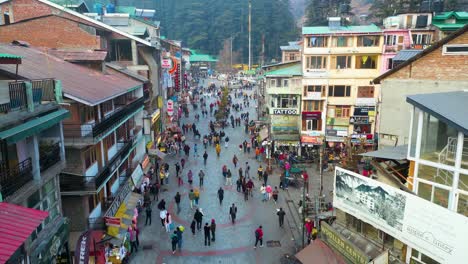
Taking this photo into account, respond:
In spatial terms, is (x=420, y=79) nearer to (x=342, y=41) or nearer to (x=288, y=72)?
(x=342, y=41)

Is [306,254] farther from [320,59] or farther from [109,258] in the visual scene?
[320,59]

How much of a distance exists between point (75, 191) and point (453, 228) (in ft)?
47.3

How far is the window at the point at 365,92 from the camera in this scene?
33.8m

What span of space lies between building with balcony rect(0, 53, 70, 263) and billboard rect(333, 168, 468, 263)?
412 inches

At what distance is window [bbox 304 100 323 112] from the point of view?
34.6 meters

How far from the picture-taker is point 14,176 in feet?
36.2

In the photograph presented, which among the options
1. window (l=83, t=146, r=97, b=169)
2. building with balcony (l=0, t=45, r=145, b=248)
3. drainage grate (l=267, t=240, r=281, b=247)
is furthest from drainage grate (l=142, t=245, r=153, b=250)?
drainage grate (l=267, t=240, r=281, b=247)

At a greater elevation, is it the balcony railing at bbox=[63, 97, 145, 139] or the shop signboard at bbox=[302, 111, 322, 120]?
the balcony railing at bbox=[63, 97, 145, 139]

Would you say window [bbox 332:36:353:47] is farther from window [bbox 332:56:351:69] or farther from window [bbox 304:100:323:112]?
window [bbox 304:100:323:112]

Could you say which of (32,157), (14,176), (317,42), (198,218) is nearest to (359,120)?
(317,42)

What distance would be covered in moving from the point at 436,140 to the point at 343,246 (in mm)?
5298

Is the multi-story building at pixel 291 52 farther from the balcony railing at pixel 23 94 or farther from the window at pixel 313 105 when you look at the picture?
the balcony railing at pixel 23 94

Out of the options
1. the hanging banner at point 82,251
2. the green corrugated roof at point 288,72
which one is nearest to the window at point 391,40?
the green corrugated roof at point 288,72

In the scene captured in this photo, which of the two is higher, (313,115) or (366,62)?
(366,62)
